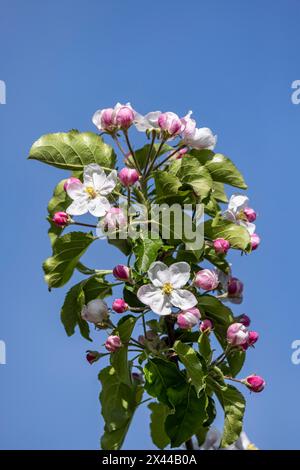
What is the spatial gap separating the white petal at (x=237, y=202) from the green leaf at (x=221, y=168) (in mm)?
40

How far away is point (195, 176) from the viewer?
2.83 metres

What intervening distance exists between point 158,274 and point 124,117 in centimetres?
60

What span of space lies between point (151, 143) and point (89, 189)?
0.32m

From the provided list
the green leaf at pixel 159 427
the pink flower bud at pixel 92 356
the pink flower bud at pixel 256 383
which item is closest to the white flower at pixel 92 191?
the pink flower bud at pixel 92 356

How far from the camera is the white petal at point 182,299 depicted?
8.73ft

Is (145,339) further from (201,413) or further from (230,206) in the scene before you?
(230,206)

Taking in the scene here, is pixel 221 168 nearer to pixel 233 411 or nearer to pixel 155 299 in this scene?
pixel 155 299

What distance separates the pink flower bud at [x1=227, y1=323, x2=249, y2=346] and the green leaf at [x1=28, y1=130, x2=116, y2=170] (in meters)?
0.75

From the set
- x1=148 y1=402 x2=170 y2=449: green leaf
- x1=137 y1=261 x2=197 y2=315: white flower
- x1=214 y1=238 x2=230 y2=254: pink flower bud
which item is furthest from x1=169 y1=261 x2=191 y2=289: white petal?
x1=148 y1=402 x2=170 y2=449: green leaf

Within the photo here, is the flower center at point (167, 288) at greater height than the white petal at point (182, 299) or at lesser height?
greater

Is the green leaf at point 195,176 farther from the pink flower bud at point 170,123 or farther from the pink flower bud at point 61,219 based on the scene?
the pink flower bud at point 61,219

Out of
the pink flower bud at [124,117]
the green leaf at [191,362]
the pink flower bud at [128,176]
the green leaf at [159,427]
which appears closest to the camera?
the green leaf at [191,362]

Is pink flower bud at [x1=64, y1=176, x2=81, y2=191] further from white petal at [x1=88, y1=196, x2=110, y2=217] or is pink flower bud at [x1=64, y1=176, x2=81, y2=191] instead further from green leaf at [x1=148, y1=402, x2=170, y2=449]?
green leaf at [x1=148, y1=402, x2=170, y2=449]
